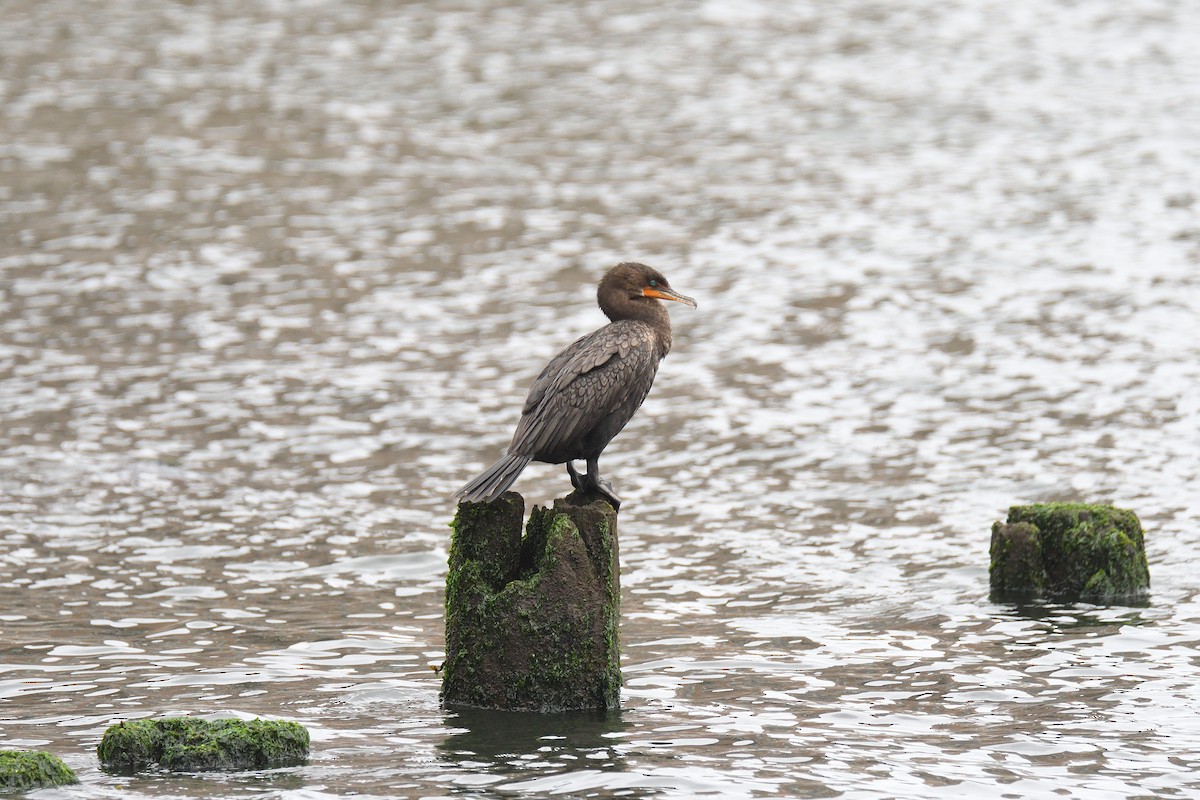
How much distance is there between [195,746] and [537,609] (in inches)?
78.0

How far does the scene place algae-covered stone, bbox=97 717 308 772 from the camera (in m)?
8.44

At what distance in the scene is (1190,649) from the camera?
10.9 metres

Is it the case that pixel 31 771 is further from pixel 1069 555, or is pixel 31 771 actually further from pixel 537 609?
pixel 1069 555

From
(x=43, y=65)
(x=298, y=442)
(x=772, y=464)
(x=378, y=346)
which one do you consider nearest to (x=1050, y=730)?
(x=772, y=464)

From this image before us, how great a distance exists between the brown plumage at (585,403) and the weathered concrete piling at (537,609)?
0.75ft

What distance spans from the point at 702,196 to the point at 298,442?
11119mm

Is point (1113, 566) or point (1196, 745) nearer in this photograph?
point (1196, 745)

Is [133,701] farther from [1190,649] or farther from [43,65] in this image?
[43,65]

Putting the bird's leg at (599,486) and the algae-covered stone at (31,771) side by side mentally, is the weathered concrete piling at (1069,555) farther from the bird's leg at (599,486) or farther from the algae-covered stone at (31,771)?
the algae-covered stone at (31,771)

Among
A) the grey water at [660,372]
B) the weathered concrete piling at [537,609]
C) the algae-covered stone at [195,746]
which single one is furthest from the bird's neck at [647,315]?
the algae-covered stone at [195,746]

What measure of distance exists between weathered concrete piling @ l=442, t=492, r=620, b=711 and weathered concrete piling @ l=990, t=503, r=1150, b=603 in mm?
3906

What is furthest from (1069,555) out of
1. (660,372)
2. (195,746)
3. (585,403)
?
(660,372)

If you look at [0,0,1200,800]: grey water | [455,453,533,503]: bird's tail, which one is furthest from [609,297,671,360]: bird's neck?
[0,0,1200,800]: grey water

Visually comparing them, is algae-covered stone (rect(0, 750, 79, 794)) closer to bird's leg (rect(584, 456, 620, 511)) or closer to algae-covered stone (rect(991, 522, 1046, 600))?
bird's leg (rect(584, 456, 620, 511))
